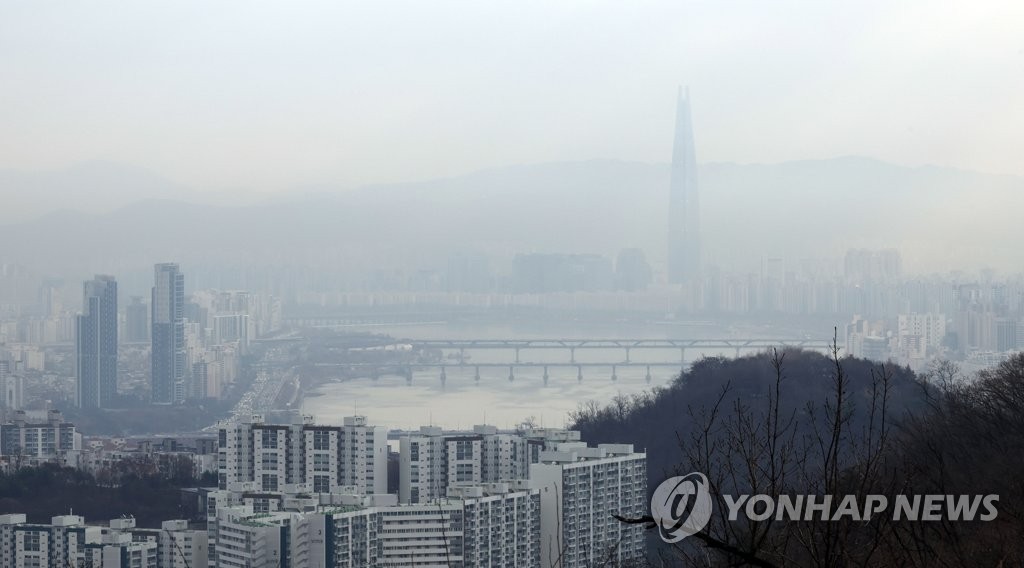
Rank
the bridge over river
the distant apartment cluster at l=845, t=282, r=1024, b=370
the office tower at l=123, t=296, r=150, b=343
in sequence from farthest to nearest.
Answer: the office tower at l=123, t=296, r=150, b=343, the bridge over river, the distant apartment cluster at l=845, t=282, r=1024, b=370

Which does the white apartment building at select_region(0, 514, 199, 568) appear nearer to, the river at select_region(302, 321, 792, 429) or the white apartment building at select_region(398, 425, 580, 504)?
the white apartment building at select_region(398, 425, 580, 504)

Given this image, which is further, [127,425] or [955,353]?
[127,425]

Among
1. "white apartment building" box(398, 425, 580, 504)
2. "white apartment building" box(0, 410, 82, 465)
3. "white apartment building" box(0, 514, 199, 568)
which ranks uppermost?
"white apartment building" box(398, 425, 580, 504)

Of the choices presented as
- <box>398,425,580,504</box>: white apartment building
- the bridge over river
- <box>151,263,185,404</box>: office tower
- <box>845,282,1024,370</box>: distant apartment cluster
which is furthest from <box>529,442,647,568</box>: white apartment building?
<box>151,263,185,404</box>: office tower

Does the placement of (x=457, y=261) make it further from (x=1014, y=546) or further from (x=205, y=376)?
(x=1014, y=546)

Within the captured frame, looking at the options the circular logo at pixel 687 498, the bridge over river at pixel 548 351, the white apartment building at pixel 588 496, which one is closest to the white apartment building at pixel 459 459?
the white apartment building at pixel 588 496

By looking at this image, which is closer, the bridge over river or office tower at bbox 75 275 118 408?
office tower at bbox 75 275 118 408

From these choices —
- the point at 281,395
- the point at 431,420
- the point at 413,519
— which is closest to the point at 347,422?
the point at 413,519

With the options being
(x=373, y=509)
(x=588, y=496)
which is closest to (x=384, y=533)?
(x=373, y=509)
